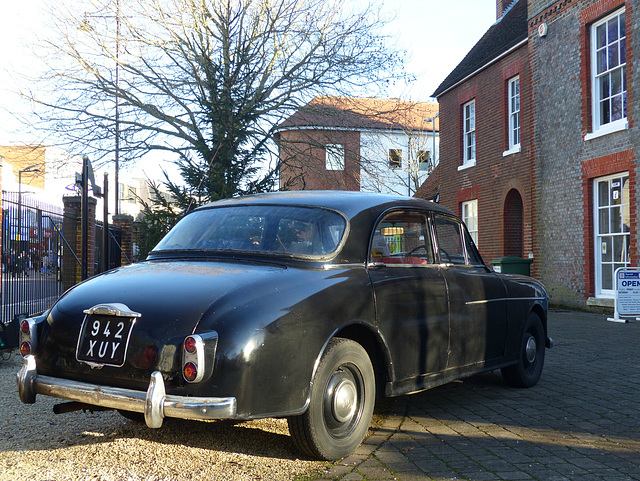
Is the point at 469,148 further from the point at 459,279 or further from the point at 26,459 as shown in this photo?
the point at 26,459

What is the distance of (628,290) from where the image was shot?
12211 millimetres

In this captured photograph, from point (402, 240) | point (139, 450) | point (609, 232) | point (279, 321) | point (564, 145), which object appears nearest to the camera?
point (279, 321)

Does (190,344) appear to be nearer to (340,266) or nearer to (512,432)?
(340,266)

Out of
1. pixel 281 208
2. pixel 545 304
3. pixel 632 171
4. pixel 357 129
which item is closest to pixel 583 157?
pixel 632 171

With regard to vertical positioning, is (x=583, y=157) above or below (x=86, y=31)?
below

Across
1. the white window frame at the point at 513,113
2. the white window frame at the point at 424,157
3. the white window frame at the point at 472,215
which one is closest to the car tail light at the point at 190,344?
the white window frame at the point at 513,113

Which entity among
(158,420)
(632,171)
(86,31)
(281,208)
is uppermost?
(86,31)

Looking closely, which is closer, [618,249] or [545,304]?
[545,304]

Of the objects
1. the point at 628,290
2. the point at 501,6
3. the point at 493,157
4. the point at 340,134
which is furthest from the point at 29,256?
the point at 501,6

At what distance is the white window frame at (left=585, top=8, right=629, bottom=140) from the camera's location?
1348 cm

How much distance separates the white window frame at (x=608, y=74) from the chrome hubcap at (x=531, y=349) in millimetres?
8689

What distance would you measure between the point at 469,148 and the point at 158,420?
18.7 metres

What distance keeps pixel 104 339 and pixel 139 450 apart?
0.93 metres

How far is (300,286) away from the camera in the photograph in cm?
380
